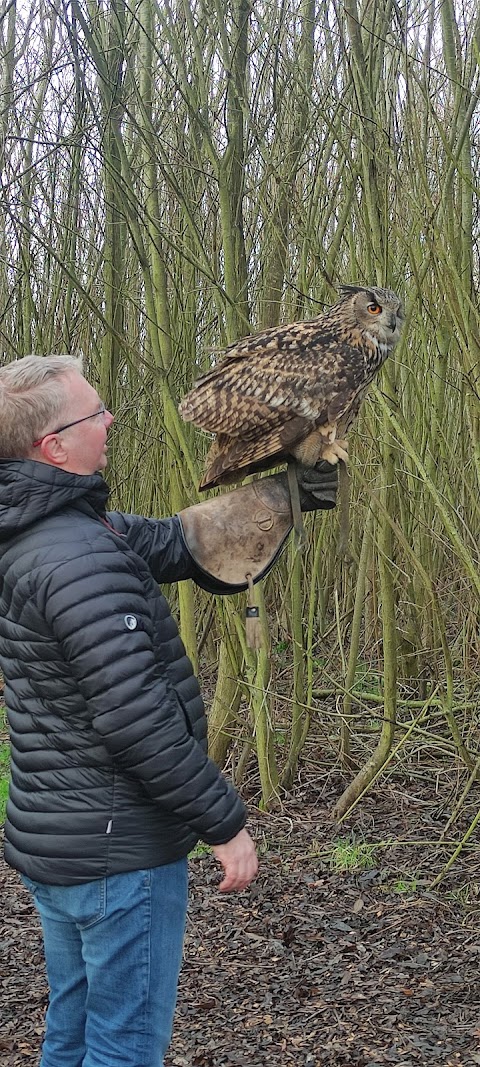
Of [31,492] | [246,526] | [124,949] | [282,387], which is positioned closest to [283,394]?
[282,387]

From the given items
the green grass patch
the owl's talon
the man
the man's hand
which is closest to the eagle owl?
the owl's talon

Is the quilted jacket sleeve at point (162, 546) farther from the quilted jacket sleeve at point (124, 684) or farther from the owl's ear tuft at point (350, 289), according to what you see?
the owl's ear tuft at point (350, 289)

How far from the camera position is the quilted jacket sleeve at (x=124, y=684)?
168 cm

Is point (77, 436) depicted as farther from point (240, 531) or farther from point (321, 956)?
point (321, 956)

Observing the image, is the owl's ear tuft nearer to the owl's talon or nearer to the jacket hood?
the owl's talon

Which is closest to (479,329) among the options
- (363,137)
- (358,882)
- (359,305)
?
(363,137)

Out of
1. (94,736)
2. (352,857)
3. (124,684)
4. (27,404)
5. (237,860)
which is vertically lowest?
(352,857)

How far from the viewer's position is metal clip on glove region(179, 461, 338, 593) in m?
2.33

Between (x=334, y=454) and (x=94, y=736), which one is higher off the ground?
(x=334, y=454)

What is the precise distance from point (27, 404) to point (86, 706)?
561 mm

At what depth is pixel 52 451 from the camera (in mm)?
1823

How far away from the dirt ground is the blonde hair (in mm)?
2211

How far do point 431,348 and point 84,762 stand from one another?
10.9 feet

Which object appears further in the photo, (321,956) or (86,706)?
(321,956)
